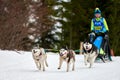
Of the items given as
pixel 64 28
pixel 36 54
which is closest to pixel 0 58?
pixel 36 54

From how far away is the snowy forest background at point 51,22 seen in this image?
29139 millimetres

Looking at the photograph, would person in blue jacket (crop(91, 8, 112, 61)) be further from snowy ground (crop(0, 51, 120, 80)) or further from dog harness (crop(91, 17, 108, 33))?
snowy ground (crop(0, 51, 120, 80))

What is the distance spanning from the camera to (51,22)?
38688 mm

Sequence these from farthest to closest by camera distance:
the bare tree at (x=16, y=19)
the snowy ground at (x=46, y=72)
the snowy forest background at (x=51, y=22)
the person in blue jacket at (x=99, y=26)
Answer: the snowy forest background at (x=51, y=22)
the bare tree at (x=16, y=19)
the person in blue jacket at (x=99, y=26)
the snowy ground at (x=46, y=72)

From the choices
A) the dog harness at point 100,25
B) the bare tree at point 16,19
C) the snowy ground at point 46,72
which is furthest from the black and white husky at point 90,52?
the bare tree at point 16,19

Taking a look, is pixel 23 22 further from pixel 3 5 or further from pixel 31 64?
pixel 31 64

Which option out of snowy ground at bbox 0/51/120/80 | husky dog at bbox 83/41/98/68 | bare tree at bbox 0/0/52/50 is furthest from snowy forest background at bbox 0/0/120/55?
husky dog at bbox 83/41/98/68

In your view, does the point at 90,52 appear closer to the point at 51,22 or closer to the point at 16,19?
the point at 16,19

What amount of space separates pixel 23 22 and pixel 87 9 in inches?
441

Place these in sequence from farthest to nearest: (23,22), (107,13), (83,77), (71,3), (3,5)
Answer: (71,3) → (107,13) → (23,22) → (3,5) → (83,77)

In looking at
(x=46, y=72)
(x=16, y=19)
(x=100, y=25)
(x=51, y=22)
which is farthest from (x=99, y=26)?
(x=51, y=22)

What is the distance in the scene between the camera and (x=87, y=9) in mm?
40531

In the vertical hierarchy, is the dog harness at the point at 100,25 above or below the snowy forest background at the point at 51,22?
above

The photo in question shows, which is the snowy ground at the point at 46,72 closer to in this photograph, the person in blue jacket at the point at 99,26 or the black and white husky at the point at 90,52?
the black and white husky at the point at 90,52
